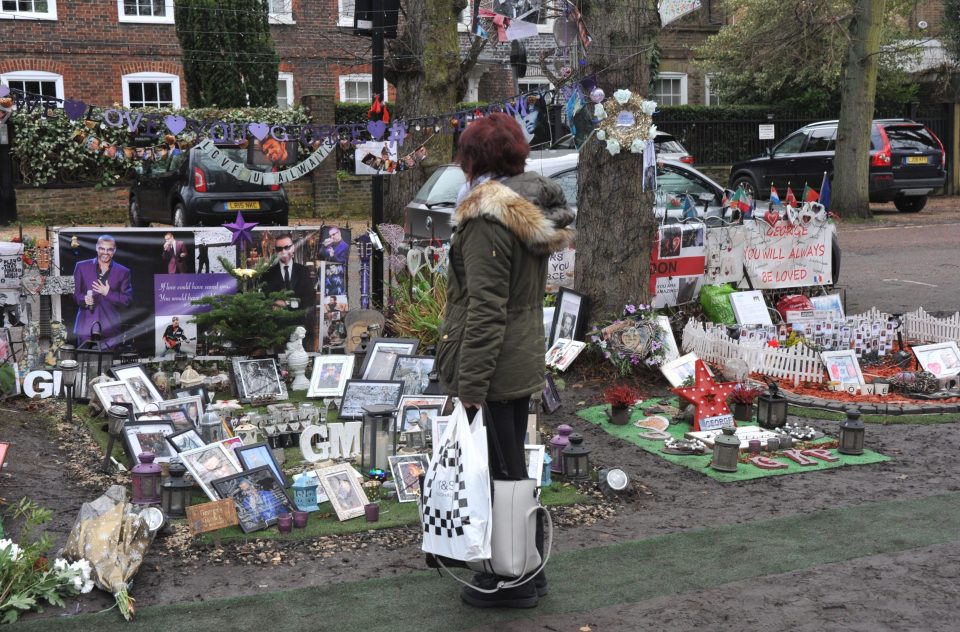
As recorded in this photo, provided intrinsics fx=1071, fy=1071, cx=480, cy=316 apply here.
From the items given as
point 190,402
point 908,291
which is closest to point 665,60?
point 908,291

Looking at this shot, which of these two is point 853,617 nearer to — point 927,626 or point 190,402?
point 927,626

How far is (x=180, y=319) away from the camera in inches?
335

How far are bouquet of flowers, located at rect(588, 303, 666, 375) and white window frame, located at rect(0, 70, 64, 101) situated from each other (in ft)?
60.0

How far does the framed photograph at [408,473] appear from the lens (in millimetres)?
5660

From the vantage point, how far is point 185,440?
19.4 feet

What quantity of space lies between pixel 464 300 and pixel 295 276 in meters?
4.94

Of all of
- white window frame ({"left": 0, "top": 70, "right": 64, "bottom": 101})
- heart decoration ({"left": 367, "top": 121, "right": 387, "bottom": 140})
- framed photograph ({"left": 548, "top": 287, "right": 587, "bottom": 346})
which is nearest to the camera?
framed photograph ({"left": 548, "top": 287, "right": 587, "bottom": 346})


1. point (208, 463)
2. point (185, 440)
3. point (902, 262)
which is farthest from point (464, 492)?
point (902, 262)

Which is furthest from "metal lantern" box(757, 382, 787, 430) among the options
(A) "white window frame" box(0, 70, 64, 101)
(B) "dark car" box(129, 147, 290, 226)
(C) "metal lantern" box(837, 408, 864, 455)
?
(A) "white window frame" box(0, 70, 64, 101)

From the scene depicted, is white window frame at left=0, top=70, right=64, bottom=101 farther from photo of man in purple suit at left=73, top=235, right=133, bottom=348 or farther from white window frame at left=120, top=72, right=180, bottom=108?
photo of man in purple suit at left=73, top=235, right=133, bottom=348

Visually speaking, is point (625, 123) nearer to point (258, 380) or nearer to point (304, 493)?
point (258, 380)

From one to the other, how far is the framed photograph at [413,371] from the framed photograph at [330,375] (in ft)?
1.40

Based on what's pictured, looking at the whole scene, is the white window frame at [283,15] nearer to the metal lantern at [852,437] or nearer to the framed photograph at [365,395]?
the framed photograph at [365,395]

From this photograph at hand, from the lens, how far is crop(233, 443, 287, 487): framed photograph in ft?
18.4
